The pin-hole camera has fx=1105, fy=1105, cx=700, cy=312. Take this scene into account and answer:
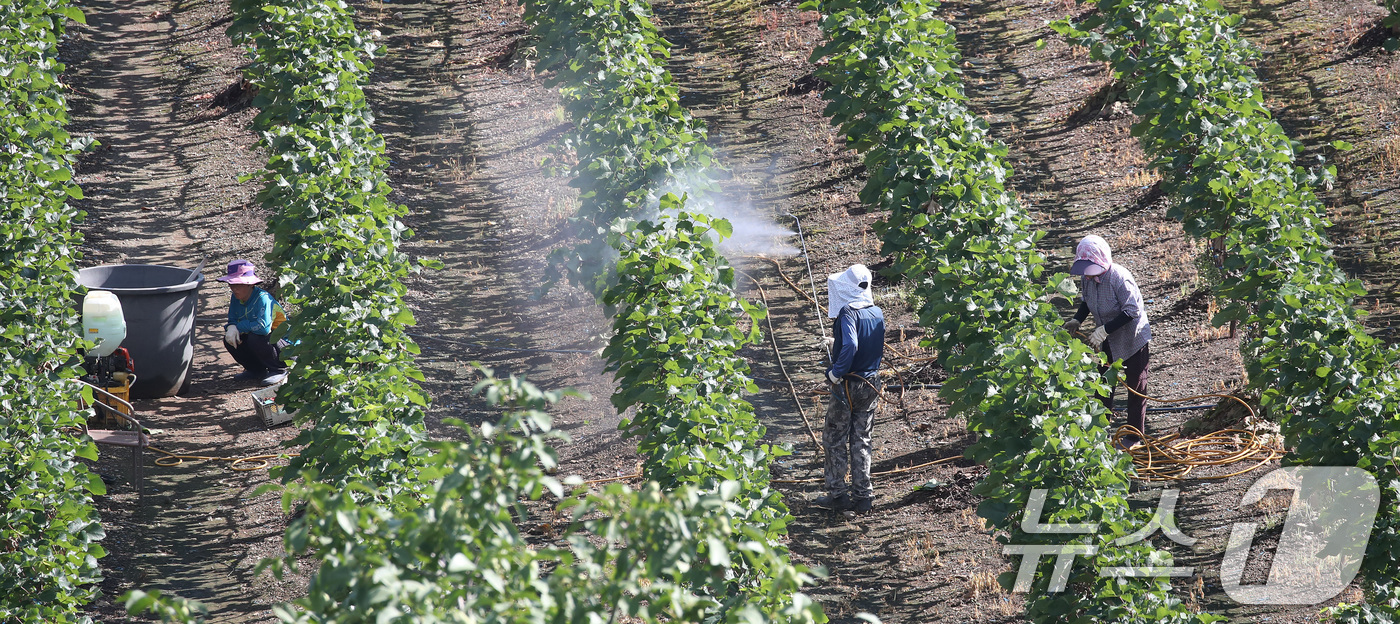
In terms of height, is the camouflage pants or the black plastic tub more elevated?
the black plastic tub

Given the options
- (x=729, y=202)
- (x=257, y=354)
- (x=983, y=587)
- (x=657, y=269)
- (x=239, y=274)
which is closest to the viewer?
(x=657, y=269)

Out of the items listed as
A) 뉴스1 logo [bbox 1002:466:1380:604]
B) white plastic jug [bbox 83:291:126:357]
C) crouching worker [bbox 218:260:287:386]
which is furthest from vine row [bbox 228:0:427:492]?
뉴스1 logo [bbox 1002:466:1380:604]

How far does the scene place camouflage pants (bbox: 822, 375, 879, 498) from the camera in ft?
24.3

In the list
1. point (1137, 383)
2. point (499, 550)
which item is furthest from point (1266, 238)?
point (499, 550)

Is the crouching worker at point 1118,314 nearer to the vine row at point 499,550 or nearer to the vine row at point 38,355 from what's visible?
the vine row at point 499,550

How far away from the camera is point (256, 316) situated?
9.49m

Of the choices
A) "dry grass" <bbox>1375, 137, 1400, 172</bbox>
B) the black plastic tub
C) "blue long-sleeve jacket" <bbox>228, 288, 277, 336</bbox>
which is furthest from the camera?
"dry grass" <bbox>1375, 137, 1400, 172</bbox>

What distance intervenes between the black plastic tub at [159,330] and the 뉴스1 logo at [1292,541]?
6977 mm

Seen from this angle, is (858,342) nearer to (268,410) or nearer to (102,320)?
(268,410)

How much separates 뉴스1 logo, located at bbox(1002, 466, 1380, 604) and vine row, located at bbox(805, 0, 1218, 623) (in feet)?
0.20

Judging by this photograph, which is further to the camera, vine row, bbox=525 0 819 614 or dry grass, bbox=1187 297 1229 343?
dry grass, bbox=1187 297 1229 343

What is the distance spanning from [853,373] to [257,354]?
5.37 m

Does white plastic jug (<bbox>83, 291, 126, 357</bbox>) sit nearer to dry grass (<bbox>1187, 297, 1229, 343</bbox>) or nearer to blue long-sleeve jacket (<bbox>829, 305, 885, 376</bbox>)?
blue long-sleeve jacket (<bbox>829, 305, 885, 376</bbox>)

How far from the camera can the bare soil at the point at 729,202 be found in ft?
24.5
